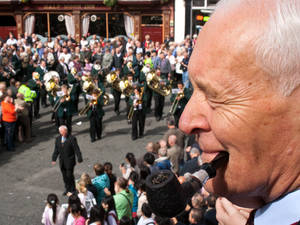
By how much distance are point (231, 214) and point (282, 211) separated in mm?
371

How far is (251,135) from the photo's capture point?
1062 mm

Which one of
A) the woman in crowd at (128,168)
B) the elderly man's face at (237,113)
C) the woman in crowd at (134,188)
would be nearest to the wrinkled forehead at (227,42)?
the elderly man's face at (237,113)

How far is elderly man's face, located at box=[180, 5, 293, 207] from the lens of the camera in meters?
1.05

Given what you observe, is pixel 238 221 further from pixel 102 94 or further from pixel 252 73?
pixel 102 94

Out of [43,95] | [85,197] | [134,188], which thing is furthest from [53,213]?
[43,95]

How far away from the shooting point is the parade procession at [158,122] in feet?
3.43

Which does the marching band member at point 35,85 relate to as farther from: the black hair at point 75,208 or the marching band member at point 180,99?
the black hair at point 75,208

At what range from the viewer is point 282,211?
109 cm

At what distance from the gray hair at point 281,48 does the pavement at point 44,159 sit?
317 inches

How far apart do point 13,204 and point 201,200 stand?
15.4 feet

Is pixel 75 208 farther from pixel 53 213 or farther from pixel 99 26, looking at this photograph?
pixel 99 26

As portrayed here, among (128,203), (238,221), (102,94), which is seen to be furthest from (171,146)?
(238,221)

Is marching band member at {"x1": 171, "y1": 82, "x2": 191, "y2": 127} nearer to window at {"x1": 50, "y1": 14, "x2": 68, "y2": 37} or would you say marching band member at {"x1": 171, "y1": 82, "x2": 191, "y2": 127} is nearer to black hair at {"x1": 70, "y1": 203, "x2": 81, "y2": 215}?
black hair at {"x1": 70, "y1": 203, "x2": 81, "y2": 215}

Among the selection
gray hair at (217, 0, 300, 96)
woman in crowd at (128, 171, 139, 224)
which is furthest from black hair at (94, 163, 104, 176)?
gray hair at (217, 0, 300, 96)
